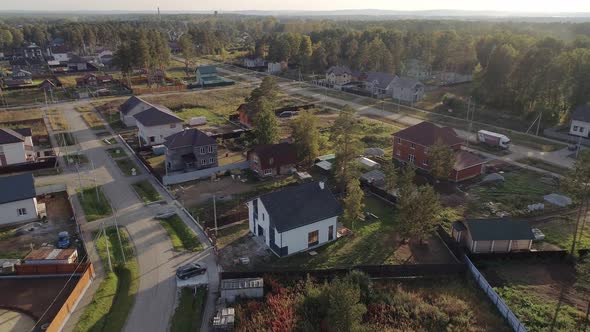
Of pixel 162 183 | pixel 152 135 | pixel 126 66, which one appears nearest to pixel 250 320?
pixel 162 183

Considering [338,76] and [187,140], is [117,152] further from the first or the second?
[338,76]

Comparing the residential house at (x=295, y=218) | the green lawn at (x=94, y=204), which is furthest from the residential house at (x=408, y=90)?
the green lawn at (x=94, y=204)

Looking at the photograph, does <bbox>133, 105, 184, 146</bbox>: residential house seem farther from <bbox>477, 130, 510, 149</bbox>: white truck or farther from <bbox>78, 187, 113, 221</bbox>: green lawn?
<bbox>477, 130, 510, 149</bbox>: white truck

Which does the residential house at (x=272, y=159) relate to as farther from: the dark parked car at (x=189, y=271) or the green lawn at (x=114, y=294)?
the dark parked car at (x=189, y=271)

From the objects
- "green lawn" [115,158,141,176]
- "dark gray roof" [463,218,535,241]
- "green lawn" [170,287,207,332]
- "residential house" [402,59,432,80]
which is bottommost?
"green lawn" [170,287,207,332]

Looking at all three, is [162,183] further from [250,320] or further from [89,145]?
[250,320]

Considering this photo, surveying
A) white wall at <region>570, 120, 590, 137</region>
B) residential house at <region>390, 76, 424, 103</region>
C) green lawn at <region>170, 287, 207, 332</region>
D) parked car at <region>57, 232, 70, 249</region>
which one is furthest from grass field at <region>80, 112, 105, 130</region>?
white wall at <region>570, 120, 590, 137</region>
